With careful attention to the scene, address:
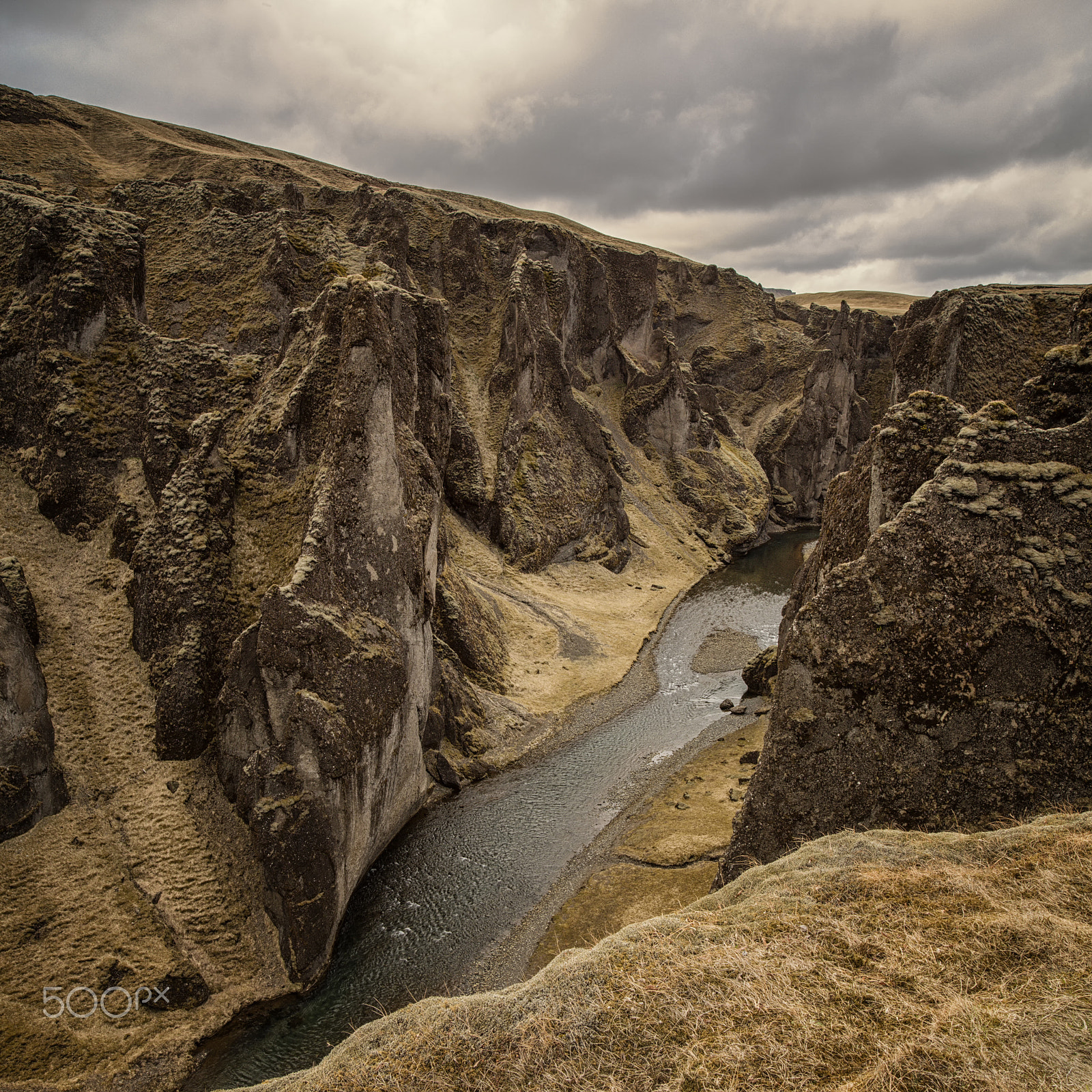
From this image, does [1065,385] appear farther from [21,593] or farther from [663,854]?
[21,593]

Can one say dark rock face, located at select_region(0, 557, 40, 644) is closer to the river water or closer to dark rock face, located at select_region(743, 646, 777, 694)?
the river water

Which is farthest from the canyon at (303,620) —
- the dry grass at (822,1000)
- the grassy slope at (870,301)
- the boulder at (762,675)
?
the grassy slope at (870,301)

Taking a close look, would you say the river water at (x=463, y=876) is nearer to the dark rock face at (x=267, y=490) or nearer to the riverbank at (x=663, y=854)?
the dark rock face at (x=267, y=490)

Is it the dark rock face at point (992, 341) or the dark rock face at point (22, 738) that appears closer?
the dark rock face at point (22, 738)

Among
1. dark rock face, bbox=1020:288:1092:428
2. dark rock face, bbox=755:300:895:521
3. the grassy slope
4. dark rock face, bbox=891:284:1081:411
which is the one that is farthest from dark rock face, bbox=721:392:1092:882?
the grassy slope

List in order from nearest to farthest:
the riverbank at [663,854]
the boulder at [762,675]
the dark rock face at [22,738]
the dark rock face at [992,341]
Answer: the dark rock face at [22,738] < the riverbank at [663,854] < the dark rock face at [992,341] < the boulder at [762,675]

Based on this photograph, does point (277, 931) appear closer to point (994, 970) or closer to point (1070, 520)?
point (994, 970)

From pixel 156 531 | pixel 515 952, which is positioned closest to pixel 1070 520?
pixel 515 952

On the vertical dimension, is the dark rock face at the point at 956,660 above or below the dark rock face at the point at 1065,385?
below
